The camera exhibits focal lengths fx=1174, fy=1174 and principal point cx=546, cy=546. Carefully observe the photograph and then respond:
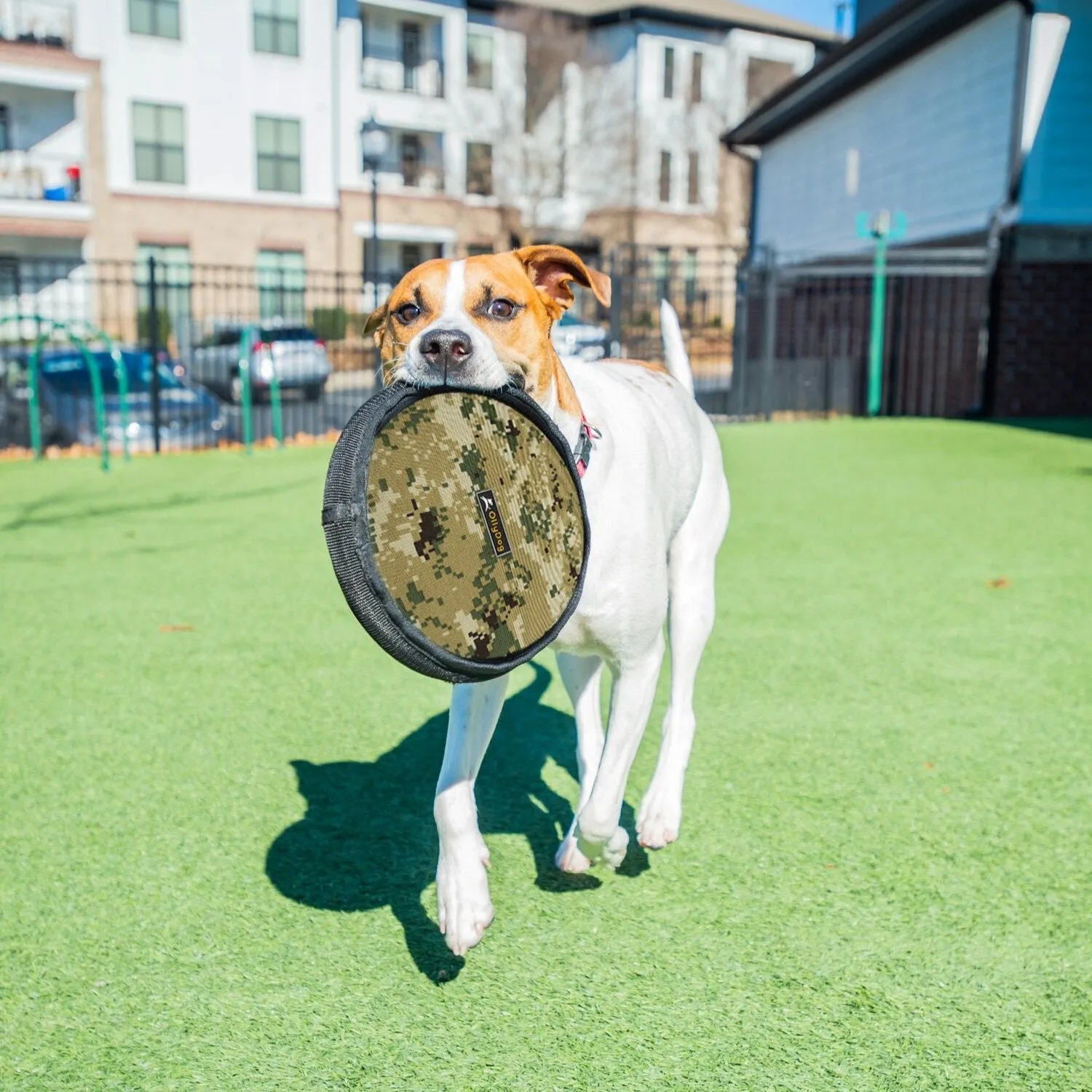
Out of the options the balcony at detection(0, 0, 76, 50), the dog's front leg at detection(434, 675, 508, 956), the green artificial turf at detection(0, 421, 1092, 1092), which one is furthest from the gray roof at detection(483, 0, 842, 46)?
the dog's front leg at detection(434, 675, 508, 956)

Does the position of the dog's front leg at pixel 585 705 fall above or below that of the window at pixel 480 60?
below

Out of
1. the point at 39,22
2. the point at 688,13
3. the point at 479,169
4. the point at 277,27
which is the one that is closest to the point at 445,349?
the point at 39,22

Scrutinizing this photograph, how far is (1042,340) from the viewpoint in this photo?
1705 cm

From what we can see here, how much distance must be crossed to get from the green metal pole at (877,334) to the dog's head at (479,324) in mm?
15731

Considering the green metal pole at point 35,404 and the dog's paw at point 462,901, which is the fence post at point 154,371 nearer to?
the green metal pole at point 35,404

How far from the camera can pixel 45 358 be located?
14516 millimetres

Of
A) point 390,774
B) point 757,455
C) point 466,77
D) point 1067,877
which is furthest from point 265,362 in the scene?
point 466,77

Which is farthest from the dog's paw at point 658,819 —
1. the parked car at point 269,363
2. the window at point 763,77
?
the window at point 763,77

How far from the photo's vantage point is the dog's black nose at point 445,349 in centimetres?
255

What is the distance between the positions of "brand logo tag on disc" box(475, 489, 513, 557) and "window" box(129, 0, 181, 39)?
35059mm

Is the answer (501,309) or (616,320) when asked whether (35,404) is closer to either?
(616,320)

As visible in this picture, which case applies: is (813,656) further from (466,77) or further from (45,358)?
(466,77)

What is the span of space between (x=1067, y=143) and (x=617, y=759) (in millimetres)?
16479

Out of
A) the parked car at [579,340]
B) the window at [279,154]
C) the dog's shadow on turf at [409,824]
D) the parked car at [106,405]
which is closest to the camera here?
the dog's shadow on turf at [409,824]
